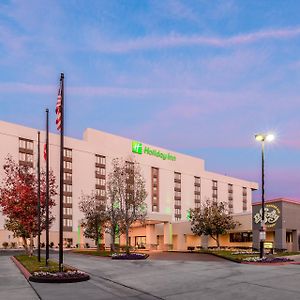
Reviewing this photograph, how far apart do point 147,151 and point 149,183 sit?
29.5 ft

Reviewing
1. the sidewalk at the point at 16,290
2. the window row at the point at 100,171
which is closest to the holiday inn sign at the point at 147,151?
the window row at the point at 100,171

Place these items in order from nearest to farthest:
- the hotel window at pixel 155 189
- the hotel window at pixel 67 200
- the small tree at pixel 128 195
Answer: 1. the small tree at pixel 128 195
2. the hotel window at pixel 67 200
3. the hotel window at pixel 155 189

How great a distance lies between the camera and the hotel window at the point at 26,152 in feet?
333

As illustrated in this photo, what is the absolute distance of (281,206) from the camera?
5297cm

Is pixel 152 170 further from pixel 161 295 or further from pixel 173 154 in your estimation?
pixel 161 295

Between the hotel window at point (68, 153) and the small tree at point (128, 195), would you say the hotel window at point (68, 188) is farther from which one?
the small tree at point (128, 195)

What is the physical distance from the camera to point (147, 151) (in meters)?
132

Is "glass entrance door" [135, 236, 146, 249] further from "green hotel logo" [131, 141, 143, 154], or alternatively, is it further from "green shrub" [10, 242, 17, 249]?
"green hotel logo" [131, 141, 143, 154]

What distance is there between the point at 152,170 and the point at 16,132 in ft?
149

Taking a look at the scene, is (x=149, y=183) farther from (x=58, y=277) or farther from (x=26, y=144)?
(x=58, y=277)

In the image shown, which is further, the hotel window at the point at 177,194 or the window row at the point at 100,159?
the hotel window at the point at 177,194

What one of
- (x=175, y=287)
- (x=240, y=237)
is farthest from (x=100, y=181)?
(x=175, y=287)

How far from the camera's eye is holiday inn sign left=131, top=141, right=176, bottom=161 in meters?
128

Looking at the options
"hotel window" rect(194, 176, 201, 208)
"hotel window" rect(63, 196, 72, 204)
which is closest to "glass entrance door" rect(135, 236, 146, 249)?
"hotel window" rect(63, 196, 72, 204)
